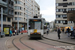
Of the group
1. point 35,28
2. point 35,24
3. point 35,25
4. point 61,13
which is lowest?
point 35,28

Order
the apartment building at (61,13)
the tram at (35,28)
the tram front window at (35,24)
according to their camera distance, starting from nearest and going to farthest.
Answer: the tram at (35,28) → the tram front window at (35,24) → the apartment building at (61,13)

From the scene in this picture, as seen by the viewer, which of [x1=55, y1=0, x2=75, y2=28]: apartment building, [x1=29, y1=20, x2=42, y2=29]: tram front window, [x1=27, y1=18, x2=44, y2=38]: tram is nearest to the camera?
[x1=27, y1=18, x2=44, y2=38]: tram

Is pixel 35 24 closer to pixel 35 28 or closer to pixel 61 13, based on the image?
pixel 35 28

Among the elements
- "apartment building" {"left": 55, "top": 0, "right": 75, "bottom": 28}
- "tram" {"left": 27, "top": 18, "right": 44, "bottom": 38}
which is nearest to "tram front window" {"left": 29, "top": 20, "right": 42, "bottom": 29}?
"tram" {"left": 27, "top": 18, "right": 44, "bottom": 38}

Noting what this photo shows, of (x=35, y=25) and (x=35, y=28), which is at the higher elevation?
(x=35, y=25)

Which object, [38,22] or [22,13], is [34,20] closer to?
[38,22]

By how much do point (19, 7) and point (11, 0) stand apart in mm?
12648

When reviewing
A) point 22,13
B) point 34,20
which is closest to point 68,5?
point 22,13

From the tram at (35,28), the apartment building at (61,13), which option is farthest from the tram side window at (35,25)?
the apartment building at (61,13)

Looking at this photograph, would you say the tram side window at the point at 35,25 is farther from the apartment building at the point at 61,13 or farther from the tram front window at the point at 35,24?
the apartment building at the point at 61,13

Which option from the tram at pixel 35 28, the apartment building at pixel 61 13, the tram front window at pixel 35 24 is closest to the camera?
the tram at pixel 35 28

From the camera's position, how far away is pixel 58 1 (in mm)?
57531

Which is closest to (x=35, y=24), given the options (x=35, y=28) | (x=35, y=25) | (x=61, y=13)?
(x=35, y=25)

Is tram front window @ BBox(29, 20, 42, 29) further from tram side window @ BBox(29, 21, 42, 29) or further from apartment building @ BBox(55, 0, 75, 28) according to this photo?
apartment building @ BBox(55, 0, 75, 28)
